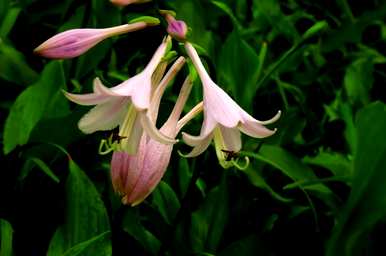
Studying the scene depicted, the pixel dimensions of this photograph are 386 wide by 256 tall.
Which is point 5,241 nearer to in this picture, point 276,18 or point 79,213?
point 79,213

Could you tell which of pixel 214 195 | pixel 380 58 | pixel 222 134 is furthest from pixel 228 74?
pixel 380 58

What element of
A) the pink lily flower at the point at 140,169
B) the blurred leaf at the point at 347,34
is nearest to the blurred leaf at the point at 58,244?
the pink lily flower at the point at 140,169

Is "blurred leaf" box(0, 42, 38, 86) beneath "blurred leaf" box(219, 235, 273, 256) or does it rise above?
above

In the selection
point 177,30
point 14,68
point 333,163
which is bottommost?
point 333,163

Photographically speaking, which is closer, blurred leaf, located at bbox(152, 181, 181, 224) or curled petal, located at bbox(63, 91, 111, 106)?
curled petal, located at bbox(63, 91, 111, 106)

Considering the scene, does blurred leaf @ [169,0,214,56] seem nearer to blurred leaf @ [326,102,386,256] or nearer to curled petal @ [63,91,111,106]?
blurred leaf @ [326,102,386,256]

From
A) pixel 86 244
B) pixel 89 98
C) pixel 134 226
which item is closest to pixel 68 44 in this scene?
pixel 89 98

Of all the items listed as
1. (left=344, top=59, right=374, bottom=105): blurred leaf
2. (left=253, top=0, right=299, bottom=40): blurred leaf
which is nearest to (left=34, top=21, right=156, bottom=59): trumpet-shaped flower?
(left=253, top=0, right=299, bottom=40): blurred leaf
